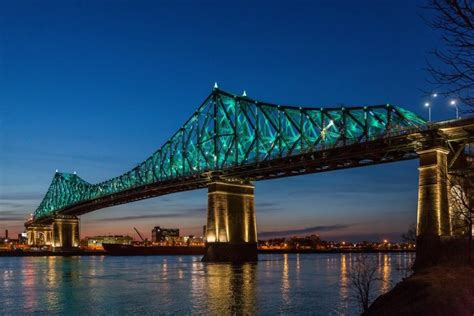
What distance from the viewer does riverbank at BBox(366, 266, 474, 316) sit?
500 inches

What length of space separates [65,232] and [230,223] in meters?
74.8

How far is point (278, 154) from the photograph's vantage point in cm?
6725

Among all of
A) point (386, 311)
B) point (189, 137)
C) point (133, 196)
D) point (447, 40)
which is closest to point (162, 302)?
point (386, 311)

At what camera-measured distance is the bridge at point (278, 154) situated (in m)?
48.8

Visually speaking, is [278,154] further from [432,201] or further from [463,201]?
[463,201]

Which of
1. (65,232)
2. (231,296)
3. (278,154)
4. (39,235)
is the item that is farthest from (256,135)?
(39,235)

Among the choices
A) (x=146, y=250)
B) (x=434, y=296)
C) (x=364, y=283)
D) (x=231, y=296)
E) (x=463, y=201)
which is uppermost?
(x=463, y=201)

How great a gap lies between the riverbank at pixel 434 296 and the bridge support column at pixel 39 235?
161m

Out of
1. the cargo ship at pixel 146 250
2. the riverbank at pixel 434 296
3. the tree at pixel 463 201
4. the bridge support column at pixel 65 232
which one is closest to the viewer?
the riverbank at pixel 434 296

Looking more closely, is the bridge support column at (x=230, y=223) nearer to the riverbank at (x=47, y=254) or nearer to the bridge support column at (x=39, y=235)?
the riverbank at (x=47, y=254)

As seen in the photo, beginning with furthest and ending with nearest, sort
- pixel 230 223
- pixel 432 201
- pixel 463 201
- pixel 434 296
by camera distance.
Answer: pixel 230 223 → pixel 432 201 → pixel 434 296 → pixel 463 201

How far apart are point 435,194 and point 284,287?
1696 cm

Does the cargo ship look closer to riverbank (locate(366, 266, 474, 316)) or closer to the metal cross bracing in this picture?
the metal cross bracing

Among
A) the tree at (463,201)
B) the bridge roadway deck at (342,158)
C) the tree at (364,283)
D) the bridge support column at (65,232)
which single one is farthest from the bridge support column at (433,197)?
the bridge support column at (65,232)
